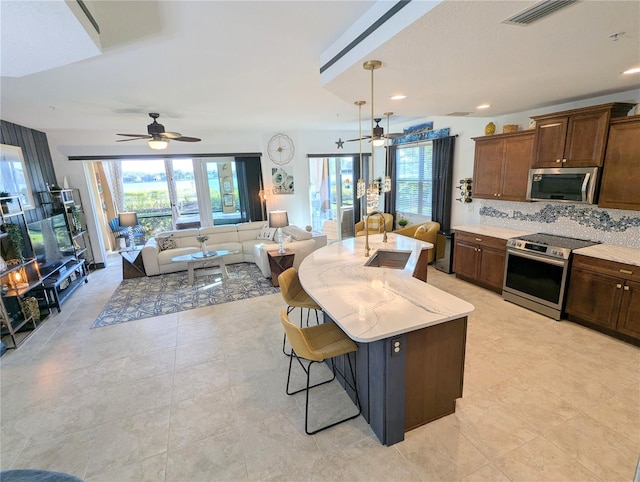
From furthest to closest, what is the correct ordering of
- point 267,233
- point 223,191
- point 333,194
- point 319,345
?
1. point 333,194
2. point 223,191
3. point 267,233
4. point 319,345

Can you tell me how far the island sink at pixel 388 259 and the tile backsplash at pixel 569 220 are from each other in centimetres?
228

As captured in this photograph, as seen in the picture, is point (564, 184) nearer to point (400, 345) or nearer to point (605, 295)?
point (605, 295)

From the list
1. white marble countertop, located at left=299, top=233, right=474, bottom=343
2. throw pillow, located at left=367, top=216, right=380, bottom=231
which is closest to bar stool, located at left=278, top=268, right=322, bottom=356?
white marble countertop, located at left=299, top=233, right=474, bottom=343

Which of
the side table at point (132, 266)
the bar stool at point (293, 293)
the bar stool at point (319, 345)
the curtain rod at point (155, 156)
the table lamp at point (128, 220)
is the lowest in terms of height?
the side table at point (132, 266)

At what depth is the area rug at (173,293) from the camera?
4.21 m

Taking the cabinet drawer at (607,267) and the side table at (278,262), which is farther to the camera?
the side table at (278,262)

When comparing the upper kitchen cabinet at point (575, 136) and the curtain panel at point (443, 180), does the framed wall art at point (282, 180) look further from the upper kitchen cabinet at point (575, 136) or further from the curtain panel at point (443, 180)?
the upper kitchen cabinet at point (575, 136)

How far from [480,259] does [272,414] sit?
361 centimetres

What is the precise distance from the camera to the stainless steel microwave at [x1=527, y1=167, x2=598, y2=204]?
3.28m

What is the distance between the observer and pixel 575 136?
11.0ft

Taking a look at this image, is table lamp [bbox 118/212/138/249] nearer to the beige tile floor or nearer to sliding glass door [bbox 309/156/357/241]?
the beige tile floor

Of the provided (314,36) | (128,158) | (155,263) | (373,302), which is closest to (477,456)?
(373,302)

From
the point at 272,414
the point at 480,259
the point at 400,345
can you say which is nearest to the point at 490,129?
the point at 480,259

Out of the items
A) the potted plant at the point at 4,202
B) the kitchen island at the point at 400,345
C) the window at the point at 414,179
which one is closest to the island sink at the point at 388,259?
the kitchen island at the point at 400,345
